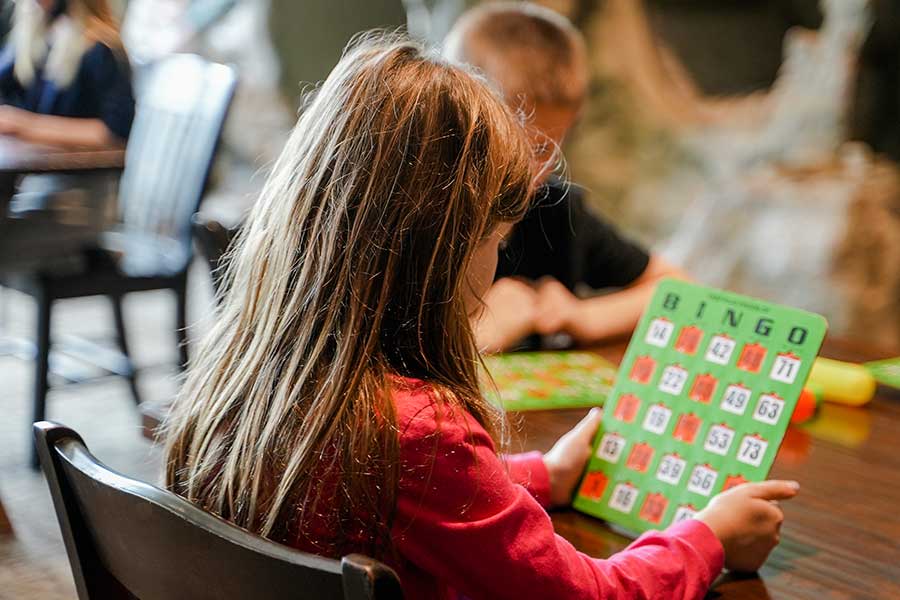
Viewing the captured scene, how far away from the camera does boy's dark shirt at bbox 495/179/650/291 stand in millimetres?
1905

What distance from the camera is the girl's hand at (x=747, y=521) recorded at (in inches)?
33.8

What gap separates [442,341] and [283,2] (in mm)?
4350

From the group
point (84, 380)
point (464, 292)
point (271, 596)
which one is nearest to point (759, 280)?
point (84, 380)

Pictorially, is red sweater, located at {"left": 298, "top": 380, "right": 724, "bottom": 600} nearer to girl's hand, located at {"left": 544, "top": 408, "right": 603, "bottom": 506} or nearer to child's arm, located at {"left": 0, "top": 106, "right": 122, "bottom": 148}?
girl's hand, located at {"left": 544, "top": 408, "right": 603, "bottom": 506}

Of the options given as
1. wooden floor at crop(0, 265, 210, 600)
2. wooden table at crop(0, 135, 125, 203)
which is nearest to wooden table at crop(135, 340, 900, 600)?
wooden floor at crop(0, 265, 210, 600)

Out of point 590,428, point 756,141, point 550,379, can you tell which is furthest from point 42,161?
point 756,141

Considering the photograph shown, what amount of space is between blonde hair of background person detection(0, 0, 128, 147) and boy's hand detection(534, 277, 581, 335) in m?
1.72

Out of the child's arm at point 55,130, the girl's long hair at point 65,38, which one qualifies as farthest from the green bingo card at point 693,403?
the girl's long hair at point 65,38

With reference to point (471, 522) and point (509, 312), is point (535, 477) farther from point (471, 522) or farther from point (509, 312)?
point (509, 312)

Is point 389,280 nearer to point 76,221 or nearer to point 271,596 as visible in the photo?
point 271,596

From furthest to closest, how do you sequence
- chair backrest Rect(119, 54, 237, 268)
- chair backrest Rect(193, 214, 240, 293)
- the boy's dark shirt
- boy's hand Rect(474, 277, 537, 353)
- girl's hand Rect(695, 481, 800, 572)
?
chair backrest Rect(119, 54, 237, 268)
the boy's dark shirt
boy's hand Rect(474, 277, 537, 353)
chair backrest Rect(193, 214, 240, 293)
girl's hand Rect(695, 481, 800, 572)

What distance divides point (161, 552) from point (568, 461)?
45 cm

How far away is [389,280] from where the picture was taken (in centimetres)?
78

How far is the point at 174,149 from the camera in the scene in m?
2.82
